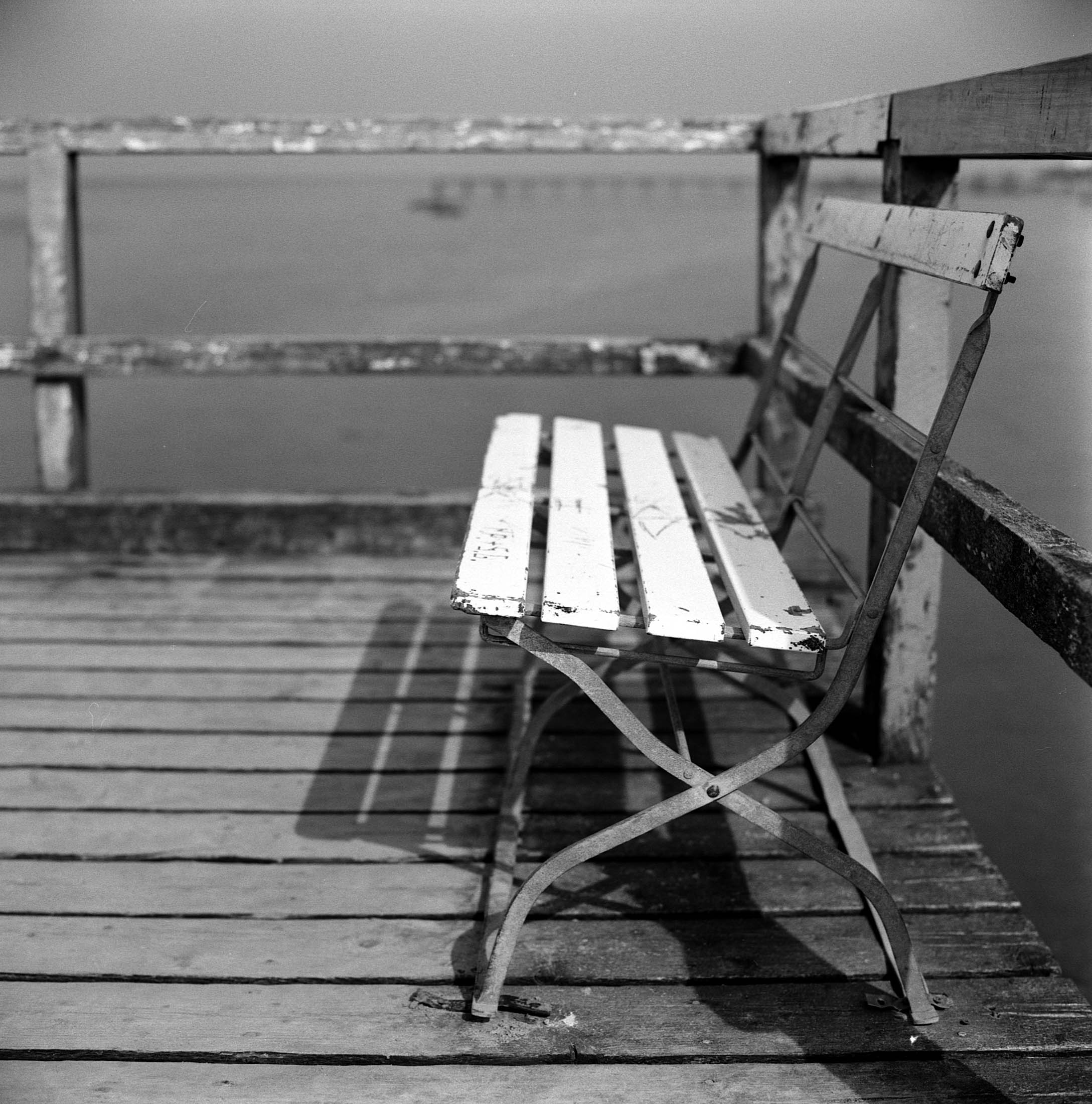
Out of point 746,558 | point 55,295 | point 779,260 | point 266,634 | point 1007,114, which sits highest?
point 1007,114

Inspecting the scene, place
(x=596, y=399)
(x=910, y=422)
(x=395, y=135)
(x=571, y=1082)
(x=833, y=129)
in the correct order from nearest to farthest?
(x=571, y=1082)
(x=910, y=422)
(x=833, y=129)
(x=395, y=135)
(x=596, y=399)

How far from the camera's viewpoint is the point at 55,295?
3756 mm

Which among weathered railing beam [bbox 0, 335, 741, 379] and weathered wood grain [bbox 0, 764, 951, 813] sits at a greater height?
weathered railing beam [bbox 0, 335, 741, 379]

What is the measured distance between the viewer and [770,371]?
278 cm

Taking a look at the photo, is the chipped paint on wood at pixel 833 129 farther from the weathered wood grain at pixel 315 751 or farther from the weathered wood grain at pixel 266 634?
the weathered wood grain at pixel 266 634

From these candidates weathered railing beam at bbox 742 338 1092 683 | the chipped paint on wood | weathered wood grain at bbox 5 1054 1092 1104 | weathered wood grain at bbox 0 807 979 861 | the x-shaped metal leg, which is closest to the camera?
weathered railing beam at bbox 742 338 1092 683

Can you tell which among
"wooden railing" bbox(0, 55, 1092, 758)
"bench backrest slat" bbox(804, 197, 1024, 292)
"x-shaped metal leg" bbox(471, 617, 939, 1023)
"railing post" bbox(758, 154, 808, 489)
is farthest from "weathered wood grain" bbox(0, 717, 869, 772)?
"railing post" bbox(758, 154, 808, 489)

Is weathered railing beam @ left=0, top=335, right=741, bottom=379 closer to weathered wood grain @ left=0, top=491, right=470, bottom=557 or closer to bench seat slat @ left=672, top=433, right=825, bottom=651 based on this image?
weathered wood grain @ left=0, top=491, right=470, bottom=557

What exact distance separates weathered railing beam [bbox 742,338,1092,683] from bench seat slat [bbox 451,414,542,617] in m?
0.59

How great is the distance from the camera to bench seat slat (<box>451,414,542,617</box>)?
1629 mm

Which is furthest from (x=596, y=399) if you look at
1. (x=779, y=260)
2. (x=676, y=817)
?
(x=676, y=817)

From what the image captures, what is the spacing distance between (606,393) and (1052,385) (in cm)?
274

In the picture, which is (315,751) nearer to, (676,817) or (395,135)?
(676,817)

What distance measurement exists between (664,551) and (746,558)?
0.16m
